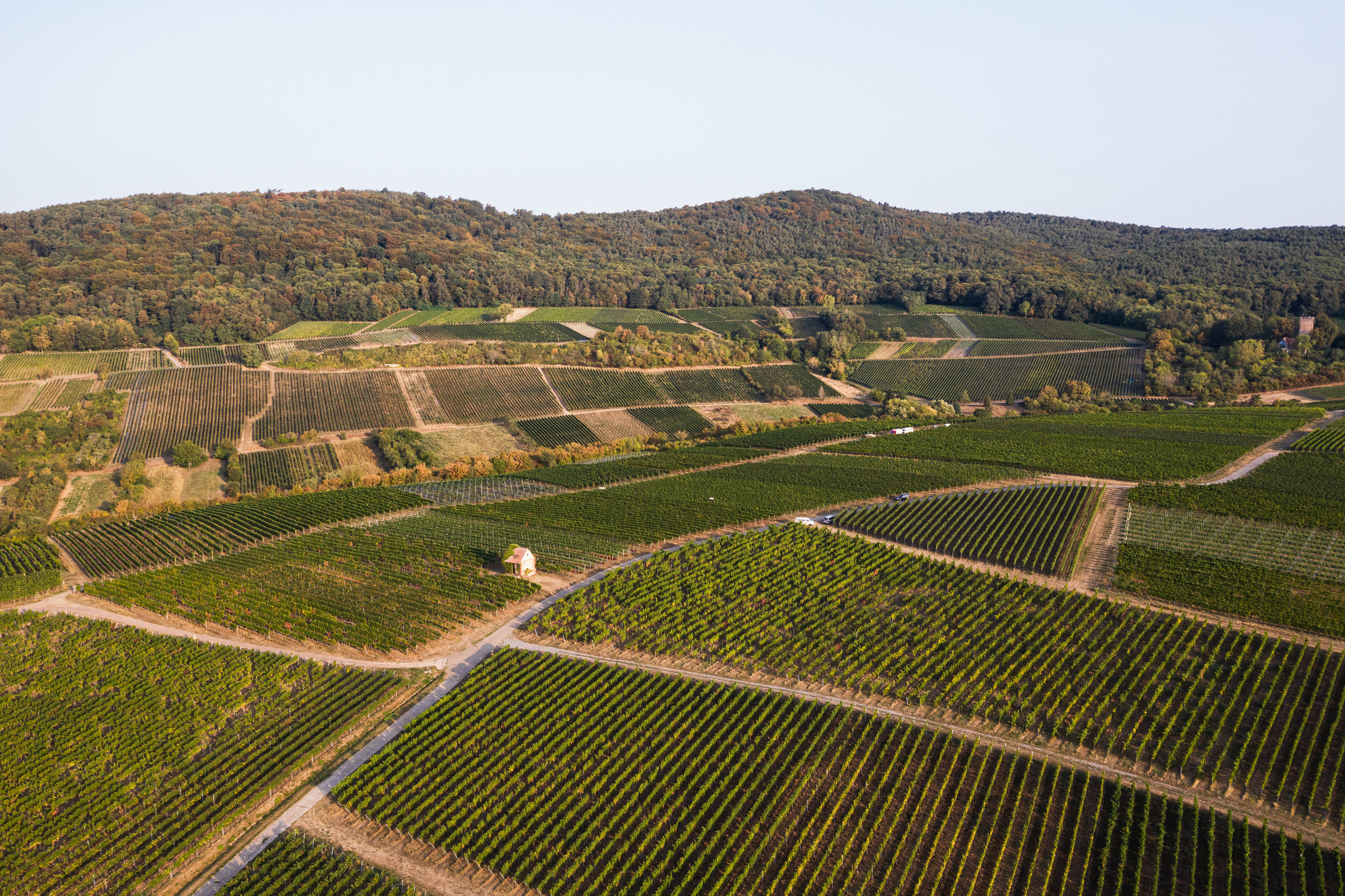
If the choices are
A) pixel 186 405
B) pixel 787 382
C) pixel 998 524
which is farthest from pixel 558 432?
pixel 998 524

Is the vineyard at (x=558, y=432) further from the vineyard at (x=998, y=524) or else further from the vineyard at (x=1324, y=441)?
the vineyard at (x=1324, y=441)

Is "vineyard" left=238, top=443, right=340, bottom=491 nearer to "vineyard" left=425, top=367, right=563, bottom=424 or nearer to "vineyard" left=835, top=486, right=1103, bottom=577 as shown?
"vineyard" left=425, top=367, right=563, bottom=424

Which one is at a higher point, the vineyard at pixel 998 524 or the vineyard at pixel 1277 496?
the vineyard at pixel 1277 496

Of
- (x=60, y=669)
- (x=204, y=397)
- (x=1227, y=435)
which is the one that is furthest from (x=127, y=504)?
(x=1227, y=435)

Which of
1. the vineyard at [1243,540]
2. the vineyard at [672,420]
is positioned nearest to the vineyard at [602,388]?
the vineyard at [672,420]

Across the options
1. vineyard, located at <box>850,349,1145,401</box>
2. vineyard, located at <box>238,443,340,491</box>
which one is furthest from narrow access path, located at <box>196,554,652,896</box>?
vineyard, located at <box>850,349,1145,401</box>

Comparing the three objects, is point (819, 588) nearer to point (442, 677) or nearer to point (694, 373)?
point (442, 677)
